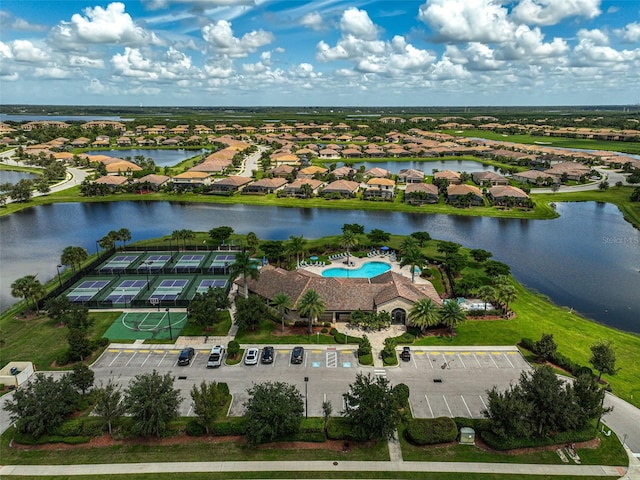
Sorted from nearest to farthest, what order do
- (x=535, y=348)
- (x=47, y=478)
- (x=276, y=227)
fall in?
1. (x=47, y=478)
2. (x=535, y=348)
3. (x=276, y=227)

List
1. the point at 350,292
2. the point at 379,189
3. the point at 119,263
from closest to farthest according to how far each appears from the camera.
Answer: the point at 350,292 → the point at 119,263 → the point at 379,189

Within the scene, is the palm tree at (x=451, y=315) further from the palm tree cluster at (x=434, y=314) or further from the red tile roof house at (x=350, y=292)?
the red tile roof house at (x=350, y=292)

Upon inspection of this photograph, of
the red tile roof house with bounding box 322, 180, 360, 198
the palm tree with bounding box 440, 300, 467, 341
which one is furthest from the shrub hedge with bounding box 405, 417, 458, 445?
the red tile roof house with bounding box 322, 180, 360, 198

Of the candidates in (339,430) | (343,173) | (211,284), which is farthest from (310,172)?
(339,430)

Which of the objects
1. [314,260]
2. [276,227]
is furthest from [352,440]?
[276,227]

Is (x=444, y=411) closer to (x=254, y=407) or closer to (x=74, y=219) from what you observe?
(x=254, y=407)

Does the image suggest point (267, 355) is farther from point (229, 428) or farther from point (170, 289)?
point (170, 289)
